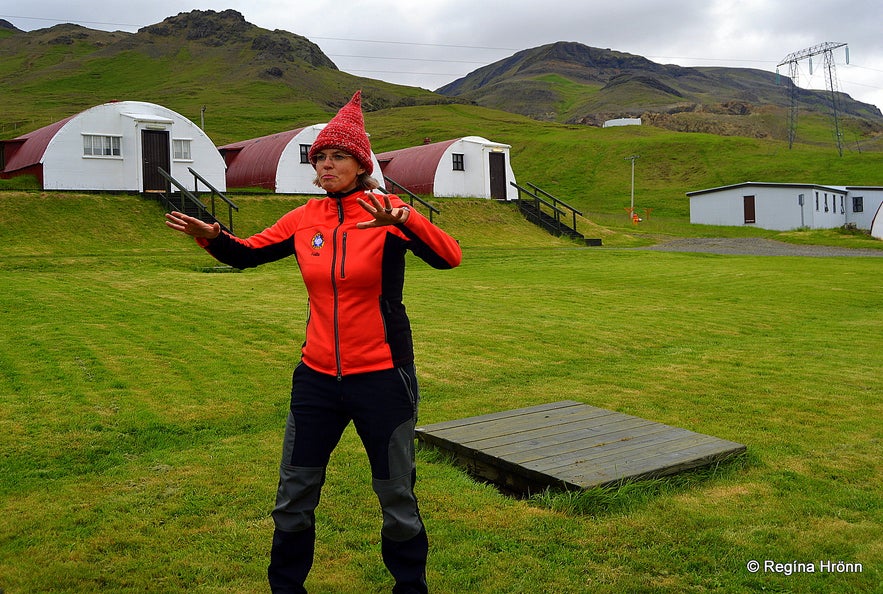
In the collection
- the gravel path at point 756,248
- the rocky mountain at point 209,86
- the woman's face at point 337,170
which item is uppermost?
the rocky mountain at point 209,86

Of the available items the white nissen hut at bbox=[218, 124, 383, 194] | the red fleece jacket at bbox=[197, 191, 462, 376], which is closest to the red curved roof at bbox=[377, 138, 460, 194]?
the white nissen hut at bbox=[218, 124, 383, 194]

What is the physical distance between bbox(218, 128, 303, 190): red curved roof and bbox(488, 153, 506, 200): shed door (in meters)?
11.5

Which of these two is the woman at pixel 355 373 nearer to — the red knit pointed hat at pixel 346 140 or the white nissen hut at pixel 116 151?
the red knit pointed hat at pixel 346 140

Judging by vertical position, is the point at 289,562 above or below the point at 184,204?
below

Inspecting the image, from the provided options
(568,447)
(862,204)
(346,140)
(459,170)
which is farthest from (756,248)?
(346,140)

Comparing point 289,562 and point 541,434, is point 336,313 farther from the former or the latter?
point 541,434

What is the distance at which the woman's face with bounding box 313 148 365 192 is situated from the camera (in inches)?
150

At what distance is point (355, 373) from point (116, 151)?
109 feet

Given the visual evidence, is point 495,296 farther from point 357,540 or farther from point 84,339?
point 357,540

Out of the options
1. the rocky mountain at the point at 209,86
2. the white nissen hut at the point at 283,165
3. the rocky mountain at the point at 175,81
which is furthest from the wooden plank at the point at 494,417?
the rocky mountain at the point at 175,81

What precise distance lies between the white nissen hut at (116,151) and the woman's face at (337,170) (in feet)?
101

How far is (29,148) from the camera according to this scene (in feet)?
112

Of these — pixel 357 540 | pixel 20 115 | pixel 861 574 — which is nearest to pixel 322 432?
pixel 357 540

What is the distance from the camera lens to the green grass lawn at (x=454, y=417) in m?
4.33
